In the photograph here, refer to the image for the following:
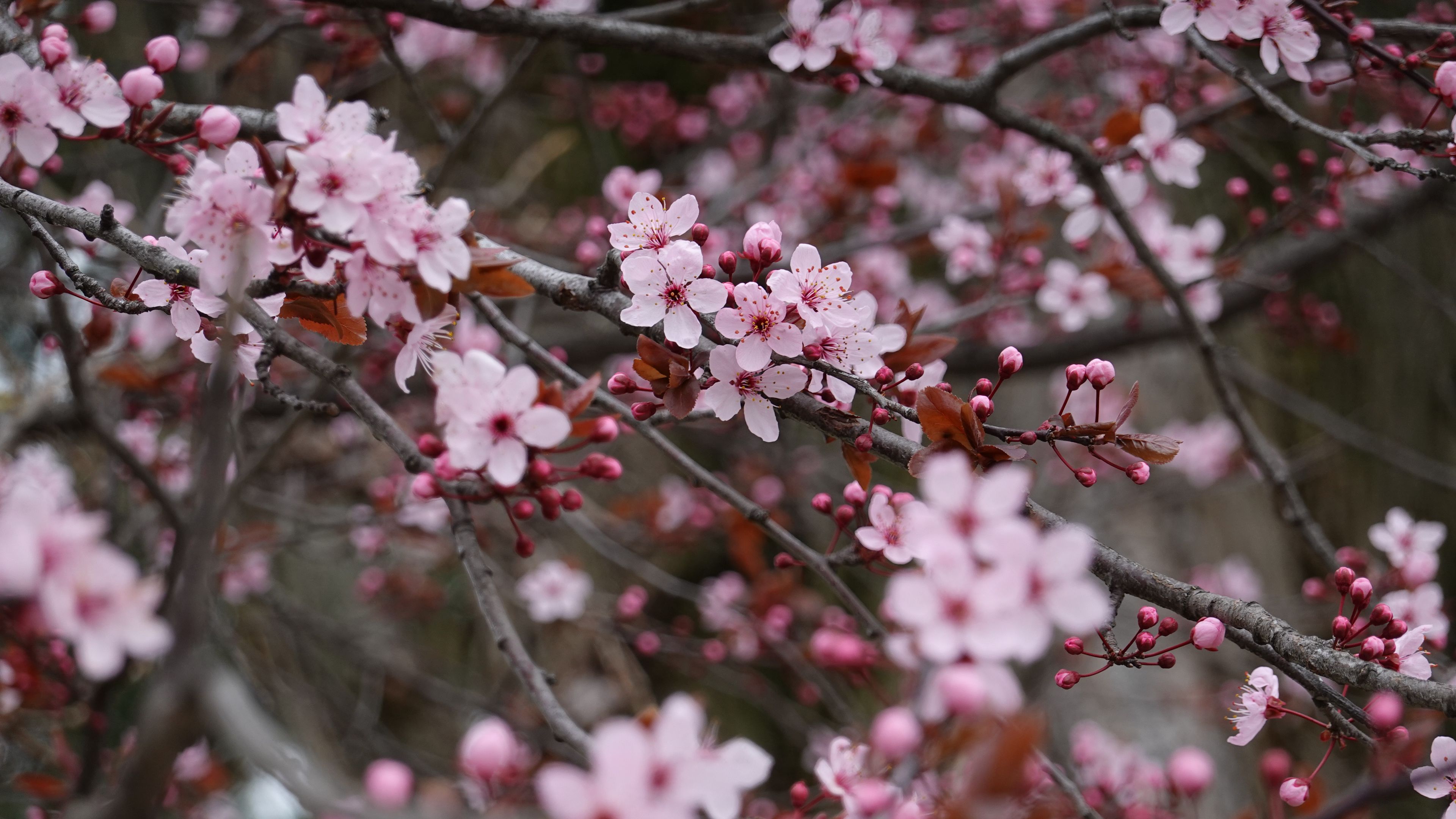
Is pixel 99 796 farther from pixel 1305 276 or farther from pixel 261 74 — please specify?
pixel 1305 276

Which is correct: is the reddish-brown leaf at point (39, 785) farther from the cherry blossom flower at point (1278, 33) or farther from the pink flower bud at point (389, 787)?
the cherry blossom flower at point (1278, 33)

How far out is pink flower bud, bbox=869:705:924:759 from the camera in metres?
0.54

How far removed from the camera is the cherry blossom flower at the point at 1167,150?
1522mm

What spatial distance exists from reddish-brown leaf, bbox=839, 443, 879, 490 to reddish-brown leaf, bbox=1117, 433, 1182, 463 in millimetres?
264

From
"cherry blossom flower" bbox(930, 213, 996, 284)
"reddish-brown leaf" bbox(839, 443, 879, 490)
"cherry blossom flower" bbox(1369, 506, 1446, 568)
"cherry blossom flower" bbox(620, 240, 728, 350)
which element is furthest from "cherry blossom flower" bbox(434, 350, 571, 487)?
"cherry blossom flower" bbox(930, 213, 996, 284)

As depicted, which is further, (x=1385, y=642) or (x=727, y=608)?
(x=727, y=608)

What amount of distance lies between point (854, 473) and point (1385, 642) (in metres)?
0.60

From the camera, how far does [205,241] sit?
0.78m

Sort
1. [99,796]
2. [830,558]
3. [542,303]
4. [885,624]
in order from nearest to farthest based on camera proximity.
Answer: [830,558] → [99,796] → [885,624] → [542,303]

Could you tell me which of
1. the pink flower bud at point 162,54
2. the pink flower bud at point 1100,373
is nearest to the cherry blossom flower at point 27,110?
the pink flower bud at point 162,54

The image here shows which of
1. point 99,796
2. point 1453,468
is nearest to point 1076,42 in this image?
point 99,796

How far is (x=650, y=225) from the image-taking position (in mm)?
981

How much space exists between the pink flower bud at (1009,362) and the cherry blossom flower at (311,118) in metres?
0.74

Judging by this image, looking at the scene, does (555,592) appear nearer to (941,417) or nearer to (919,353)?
(919,353)
